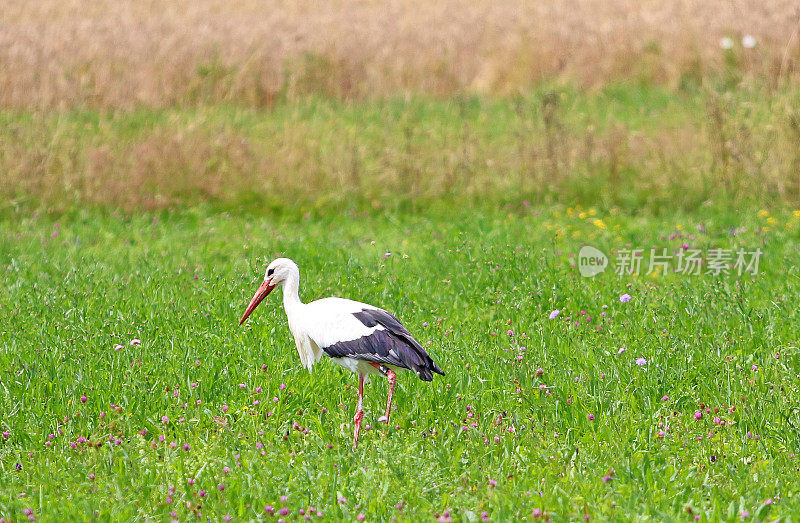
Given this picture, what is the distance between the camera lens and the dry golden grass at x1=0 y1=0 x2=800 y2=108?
1484 centimetres

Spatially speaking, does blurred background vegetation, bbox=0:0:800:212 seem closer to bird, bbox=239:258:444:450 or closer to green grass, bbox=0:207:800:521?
green grass, bbox=0:207:800:521

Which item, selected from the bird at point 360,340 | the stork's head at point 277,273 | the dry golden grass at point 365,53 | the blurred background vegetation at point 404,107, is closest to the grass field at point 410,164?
the blurred background vegetation at point 404,107

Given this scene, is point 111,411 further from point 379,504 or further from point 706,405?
point 706,405

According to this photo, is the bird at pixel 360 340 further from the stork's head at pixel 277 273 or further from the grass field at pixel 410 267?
the grass field at pixel 410 267

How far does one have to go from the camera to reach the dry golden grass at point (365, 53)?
48.7 ft

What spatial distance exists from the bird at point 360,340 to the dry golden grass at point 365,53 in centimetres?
993

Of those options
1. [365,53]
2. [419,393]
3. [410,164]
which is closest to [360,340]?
[419,393]

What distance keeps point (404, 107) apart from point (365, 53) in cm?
280

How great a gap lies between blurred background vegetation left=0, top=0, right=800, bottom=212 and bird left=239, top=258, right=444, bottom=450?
19.5 ft

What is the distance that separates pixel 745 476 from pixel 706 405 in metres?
0.89

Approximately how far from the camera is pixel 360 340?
466 cm

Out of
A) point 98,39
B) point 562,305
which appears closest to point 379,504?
point 562,305

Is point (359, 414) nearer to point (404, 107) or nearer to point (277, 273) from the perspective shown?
point (277, 273)

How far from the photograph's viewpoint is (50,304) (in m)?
6.71
